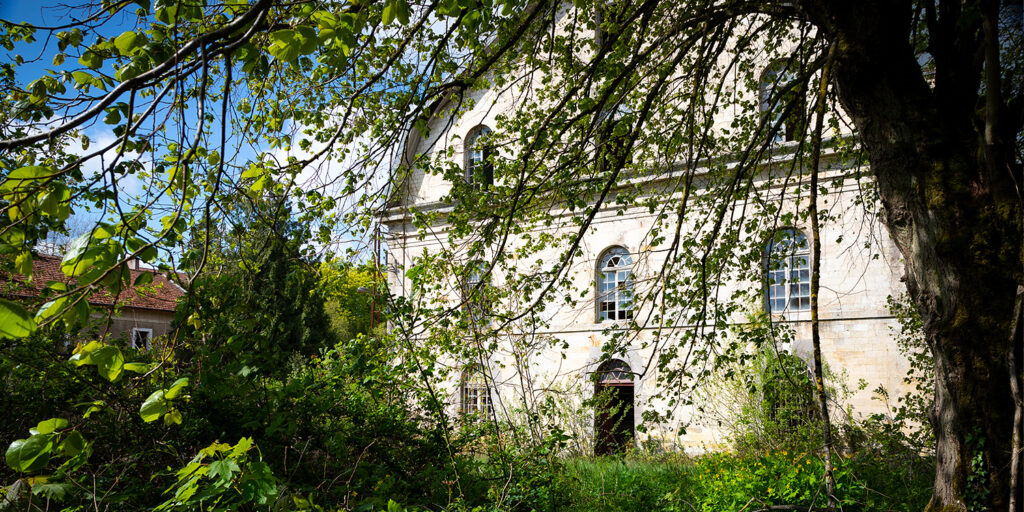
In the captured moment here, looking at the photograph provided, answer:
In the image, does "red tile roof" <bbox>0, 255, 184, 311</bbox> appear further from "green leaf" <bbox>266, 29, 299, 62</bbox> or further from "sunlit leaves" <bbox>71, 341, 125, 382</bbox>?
"green leaf" <bbox>266, 29, 299, 62</bbox>

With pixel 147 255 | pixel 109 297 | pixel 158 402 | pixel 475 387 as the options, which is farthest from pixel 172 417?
pixel 475 387

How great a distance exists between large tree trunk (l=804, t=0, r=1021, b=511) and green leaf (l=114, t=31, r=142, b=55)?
3.44 meters

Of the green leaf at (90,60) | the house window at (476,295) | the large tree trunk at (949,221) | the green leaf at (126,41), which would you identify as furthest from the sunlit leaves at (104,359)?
the large tree trunk at (949,221)

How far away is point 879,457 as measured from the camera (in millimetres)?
7852

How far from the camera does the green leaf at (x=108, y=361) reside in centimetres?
128

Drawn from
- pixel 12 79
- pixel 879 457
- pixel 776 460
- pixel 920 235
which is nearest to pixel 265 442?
pixel 12 79

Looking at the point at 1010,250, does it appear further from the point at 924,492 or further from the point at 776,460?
the point at 776,460

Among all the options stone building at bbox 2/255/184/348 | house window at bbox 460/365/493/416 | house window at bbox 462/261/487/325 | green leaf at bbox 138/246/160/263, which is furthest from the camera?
house window at bbox 460/365/493/416

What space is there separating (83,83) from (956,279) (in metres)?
4.00

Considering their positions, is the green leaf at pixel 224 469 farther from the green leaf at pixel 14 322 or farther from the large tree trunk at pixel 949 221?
the large tree trunk at pixel 949 221

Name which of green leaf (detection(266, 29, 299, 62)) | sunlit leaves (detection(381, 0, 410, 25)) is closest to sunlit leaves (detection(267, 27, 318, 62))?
green leaf (detection(266, 29, 299, 62))

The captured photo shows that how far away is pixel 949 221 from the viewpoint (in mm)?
3328

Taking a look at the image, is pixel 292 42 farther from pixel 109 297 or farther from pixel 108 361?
pixel 109 297

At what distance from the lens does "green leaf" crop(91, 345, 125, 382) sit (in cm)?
128
